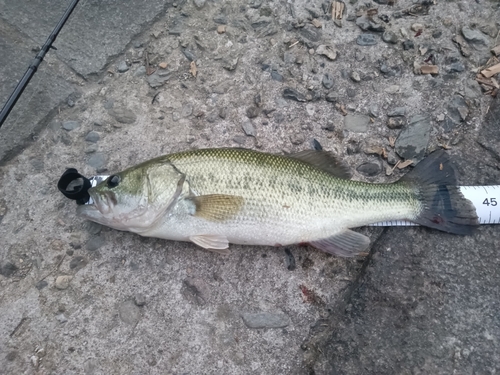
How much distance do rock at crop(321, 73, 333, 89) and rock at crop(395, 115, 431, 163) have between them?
70 cm

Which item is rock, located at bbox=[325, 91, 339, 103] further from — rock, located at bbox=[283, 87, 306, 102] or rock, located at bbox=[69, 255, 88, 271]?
rock, located at bbox=[69, 255, 88, 271]

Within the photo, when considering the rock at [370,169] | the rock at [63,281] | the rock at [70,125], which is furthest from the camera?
the rock at [70,125]

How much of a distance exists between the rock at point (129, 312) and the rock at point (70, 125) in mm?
1503

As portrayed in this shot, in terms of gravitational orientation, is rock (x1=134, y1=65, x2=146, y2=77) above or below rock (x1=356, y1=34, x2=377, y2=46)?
above

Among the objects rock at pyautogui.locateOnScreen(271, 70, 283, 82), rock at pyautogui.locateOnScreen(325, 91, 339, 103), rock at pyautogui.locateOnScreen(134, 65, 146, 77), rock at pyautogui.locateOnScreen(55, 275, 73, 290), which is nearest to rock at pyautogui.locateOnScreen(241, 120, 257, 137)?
rock at pyautogui.locateOnScreen(271, 70, 283, 82)

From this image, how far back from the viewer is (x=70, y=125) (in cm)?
359

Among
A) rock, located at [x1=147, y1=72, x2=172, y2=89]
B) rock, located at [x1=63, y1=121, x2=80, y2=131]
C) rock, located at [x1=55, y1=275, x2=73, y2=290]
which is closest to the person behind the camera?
rock, located at [x1=55, y1=275, x2=73, y2=290]

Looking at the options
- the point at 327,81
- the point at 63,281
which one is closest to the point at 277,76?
the point at 327,81

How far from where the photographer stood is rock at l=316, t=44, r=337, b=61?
3764 millimetres

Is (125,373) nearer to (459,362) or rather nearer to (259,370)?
(259,370)

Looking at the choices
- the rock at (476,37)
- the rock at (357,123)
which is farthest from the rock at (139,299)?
the rock at (476,37)

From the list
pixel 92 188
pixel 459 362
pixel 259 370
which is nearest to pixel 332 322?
pixel 259 370

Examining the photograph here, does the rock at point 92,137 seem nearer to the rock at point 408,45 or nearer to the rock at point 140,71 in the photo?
the rock at point 140,71

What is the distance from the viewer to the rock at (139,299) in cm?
298
